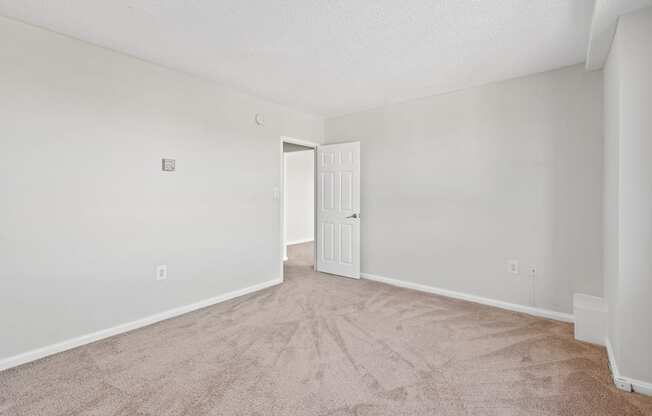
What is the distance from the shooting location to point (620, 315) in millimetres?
1969

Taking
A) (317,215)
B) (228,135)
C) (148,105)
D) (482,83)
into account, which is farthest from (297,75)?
(317,215)

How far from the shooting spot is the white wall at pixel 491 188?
2.93m

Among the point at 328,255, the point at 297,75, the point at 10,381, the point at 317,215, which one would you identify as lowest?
the point at 10,381

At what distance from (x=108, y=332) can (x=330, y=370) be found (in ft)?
6.37

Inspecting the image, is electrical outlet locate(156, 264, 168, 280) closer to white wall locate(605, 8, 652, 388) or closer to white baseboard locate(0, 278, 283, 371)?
white baseboard locate(0, 278, 283, 371)

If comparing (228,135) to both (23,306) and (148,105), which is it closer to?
(148,105)

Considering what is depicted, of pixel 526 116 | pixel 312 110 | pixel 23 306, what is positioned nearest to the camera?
pixel 23 306

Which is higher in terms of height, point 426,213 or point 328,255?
point 426,213

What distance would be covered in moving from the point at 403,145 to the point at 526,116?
1.38 metres

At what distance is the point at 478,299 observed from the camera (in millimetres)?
3549

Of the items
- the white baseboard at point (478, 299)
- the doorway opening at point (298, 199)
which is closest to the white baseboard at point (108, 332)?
the white baseboard at point (478, 299)

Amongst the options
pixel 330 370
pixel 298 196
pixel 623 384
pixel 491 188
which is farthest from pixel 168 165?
pixel 298 196

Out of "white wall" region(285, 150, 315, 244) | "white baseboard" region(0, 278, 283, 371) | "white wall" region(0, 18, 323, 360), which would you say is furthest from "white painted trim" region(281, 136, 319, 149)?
"white wall" region(285, 150, 315, 244)

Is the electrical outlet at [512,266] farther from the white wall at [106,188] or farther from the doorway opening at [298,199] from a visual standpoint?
the doorway opening at [298,199]
